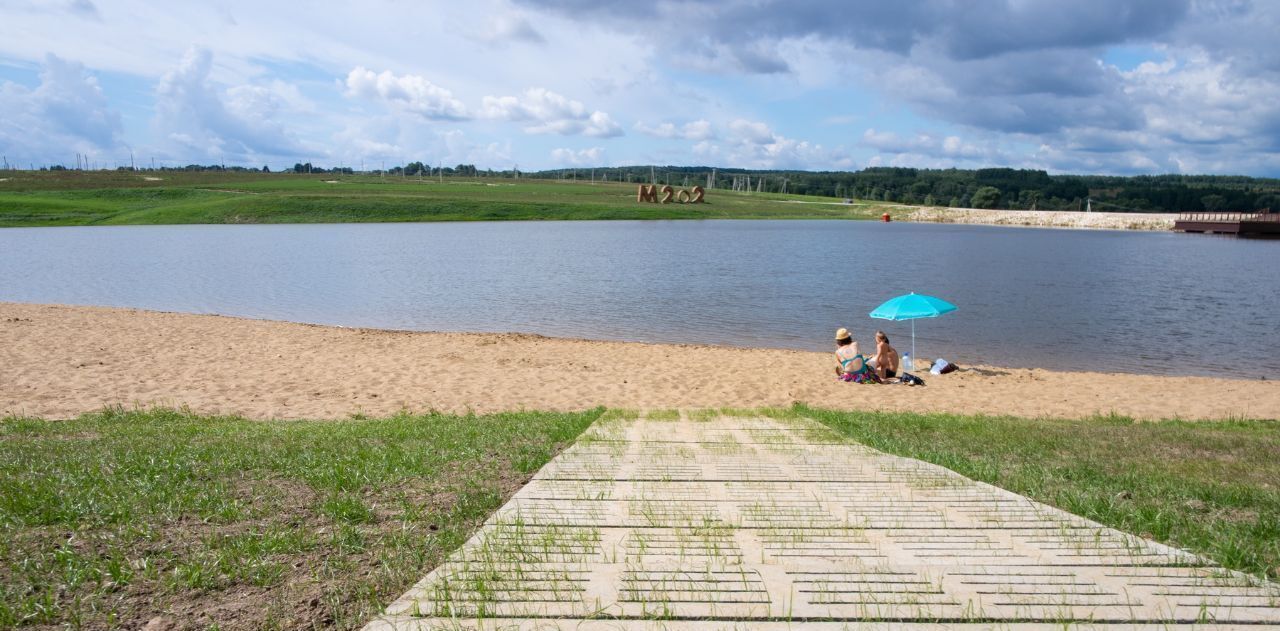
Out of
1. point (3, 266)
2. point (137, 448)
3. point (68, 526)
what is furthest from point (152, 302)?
point (68, 526)

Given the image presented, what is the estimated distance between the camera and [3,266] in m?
41.3

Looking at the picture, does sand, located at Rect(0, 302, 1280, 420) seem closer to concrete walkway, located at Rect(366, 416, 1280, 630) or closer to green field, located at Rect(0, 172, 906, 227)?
concrete walkway, located at Rect(366, 416, 1280, 630)

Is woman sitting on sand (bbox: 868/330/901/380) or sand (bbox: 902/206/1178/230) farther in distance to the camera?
sand (bbox: 902/206/1178/230)

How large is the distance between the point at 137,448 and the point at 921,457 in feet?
26.4

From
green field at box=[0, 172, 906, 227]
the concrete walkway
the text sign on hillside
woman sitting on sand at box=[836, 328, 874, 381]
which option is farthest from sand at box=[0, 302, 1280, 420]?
the text sign on hillside

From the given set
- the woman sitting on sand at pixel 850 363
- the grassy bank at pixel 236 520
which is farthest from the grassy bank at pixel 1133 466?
the woman sitting on sand at pixel 850 363

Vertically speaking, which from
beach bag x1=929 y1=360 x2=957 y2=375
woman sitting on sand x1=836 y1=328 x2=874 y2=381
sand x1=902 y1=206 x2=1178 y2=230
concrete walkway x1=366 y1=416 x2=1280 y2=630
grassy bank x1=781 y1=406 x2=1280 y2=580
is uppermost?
sand x1=902 y1=206 x2=1178 y2=230

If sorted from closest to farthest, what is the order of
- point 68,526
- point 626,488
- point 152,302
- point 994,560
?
point 994,560 → point 68,526 → point 626,488 → point 152,302

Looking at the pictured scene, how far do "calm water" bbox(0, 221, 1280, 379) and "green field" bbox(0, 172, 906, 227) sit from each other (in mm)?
23921

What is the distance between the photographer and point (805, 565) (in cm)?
483

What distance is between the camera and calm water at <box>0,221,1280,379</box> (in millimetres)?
23891

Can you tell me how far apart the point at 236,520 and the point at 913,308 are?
15377 millimetres

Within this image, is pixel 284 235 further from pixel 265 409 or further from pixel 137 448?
pixel 137 448

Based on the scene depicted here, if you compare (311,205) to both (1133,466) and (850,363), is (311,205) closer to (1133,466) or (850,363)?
(850,363)
